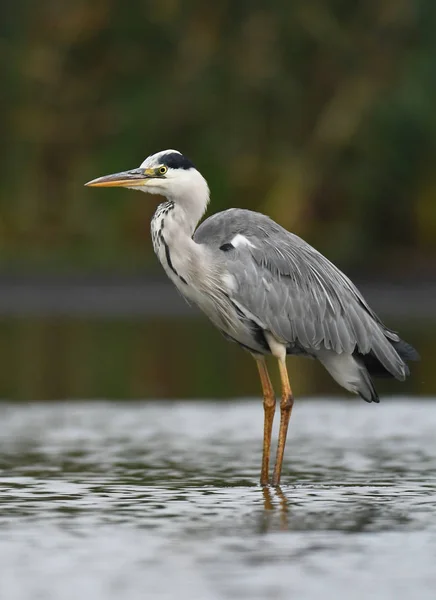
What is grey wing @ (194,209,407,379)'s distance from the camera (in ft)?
32.1

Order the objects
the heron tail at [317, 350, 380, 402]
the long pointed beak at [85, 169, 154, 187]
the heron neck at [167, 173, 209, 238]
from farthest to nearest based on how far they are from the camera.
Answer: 1. the heron tail at [317, 350, 380, 402]
2. the heron neck at [167, 173, 209, 238]
3. the long pointed beak at [85, 169, 154, 187]

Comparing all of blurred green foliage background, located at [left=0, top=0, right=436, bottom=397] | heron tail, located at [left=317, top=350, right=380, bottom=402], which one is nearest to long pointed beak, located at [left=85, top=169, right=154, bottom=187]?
heron tail, located at [left=317, top=350, right=380, bottom=402]

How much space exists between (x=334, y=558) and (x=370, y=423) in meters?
6.45

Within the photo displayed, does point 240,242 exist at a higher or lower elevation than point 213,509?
higher

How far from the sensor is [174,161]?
980 cm

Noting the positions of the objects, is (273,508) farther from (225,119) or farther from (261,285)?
(225,119)

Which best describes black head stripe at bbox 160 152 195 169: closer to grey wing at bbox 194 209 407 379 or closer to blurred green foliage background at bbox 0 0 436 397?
grey wing at bbox 194 209 407 379

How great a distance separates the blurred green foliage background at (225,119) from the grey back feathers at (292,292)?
22.6 m

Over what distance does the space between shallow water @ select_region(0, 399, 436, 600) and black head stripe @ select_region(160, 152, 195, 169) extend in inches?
69.8

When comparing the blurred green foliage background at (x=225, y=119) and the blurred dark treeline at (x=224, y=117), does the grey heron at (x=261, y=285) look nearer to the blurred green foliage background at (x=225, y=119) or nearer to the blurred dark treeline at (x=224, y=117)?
the blurred green foliage background at (x=225, y=119)

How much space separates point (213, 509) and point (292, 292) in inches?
80.1

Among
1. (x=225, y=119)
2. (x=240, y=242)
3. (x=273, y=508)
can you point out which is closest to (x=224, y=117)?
(x=225, y=119)

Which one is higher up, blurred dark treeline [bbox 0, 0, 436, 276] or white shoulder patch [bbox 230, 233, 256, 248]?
blurred dark treeline [bbox 0, 0, 436, 276]

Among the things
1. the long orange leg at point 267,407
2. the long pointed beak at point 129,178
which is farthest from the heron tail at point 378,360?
the long pointed beak at point 129,178
